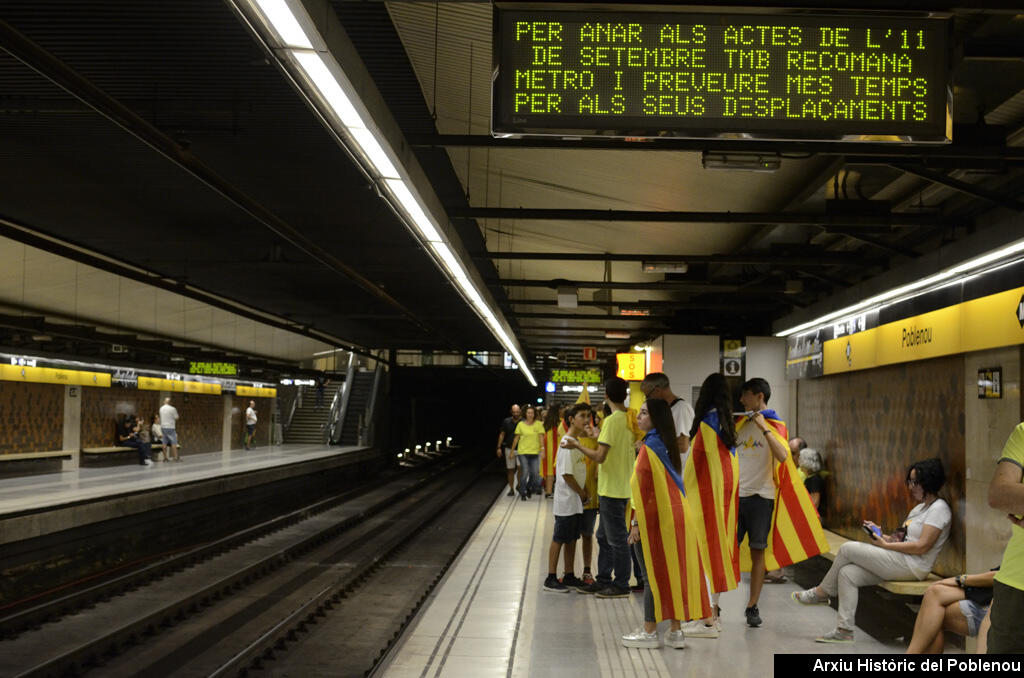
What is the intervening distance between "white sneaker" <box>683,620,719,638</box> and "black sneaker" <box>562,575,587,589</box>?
1664 millimetres

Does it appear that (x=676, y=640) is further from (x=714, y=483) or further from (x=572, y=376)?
(x=572, y=376)

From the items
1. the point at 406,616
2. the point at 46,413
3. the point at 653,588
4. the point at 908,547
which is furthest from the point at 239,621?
the point at 46,413

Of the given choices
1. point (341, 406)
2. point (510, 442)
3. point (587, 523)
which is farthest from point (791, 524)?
point (341, 406)

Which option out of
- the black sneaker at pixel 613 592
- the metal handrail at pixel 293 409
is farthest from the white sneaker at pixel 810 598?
the metal handrail at pixel 293 409

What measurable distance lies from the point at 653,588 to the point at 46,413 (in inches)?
700

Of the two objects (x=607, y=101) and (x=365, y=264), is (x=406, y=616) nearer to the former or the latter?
(x=607, y=101)

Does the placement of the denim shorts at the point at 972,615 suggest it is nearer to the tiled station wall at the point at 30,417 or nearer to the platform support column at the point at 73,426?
the tiled station wall at the point at 30,417

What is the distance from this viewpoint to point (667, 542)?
5.77 m

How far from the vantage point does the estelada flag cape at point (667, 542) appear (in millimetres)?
5750

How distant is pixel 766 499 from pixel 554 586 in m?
2.07

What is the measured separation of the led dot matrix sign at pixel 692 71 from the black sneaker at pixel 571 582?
4911mm

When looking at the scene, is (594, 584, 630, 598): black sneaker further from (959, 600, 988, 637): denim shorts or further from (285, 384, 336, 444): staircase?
(285, 384, 336, 444): staircase

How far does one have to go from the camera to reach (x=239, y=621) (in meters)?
9.23

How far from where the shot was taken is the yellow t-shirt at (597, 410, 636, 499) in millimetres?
7254
